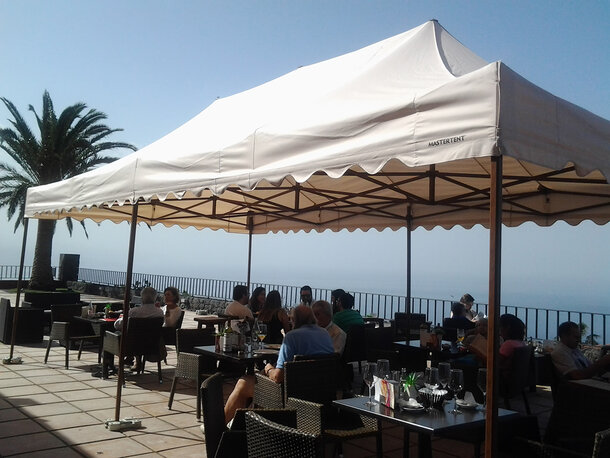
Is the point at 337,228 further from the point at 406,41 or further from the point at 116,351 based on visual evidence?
the point at 406,41

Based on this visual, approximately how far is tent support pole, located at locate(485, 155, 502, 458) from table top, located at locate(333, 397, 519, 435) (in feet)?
1.20

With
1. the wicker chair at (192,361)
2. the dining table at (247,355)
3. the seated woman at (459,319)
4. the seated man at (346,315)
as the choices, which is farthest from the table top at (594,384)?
the seated woman at (459,319)

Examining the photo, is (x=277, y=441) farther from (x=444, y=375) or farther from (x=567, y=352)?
(x=567, y=352)

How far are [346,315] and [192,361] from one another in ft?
6.53

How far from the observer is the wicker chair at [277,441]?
→ 201cm

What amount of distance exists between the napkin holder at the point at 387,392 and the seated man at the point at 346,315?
3.14 meters

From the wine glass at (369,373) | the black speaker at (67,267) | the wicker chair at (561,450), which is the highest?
the black speaker at (67,267)

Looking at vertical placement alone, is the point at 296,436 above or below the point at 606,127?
below

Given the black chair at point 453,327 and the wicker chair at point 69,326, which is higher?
the black chair at point 453,327

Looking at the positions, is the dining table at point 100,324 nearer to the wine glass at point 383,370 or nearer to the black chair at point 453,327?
the black chair at point 453,327

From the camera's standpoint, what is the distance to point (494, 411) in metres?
2.23

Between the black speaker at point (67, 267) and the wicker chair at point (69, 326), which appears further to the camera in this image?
the black speaker at point (67, 267)

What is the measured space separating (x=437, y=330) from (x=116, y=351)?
3.59m

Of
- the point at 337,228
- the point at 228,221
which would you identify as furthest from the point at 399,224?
the point at 228,221
